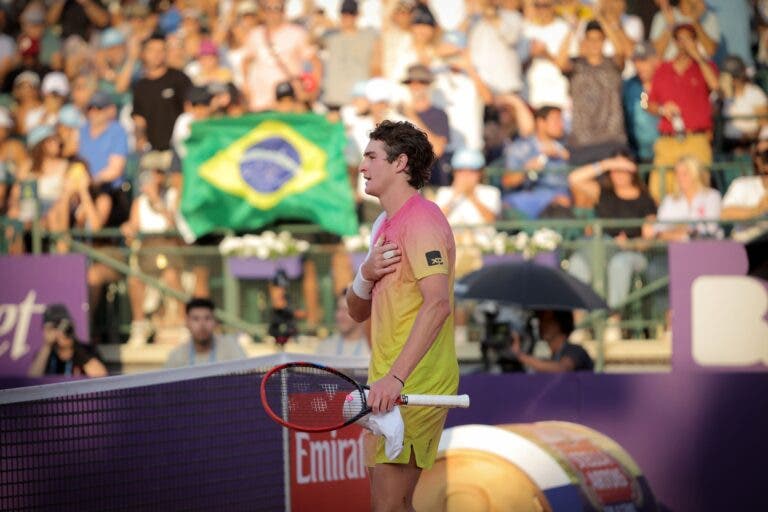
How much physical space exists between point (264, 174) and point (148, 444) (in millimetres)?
6871

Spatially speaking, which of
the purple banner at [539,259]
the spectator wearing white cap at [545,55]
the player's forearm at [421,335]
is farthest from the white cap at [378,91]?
the player's forearm at [421,335]

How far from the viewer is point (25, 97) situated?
1453 cm

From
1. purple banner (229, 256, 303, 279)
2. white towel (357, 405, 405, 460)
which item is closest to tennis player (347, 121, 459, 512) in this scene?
white towel (357, 405, 405, 460)

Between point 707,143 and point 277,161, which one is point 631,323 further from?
point 277,161

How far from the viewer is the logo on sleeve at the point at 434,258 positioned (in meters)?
→ 5.12

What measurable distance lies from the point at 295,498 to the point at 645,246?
5370mm

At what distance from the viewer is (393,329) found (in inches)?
207

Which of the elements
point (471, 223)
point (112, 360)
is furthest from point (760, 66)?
point (112, 360)

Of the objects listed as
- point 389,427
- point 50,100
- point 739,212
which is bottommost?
point 389,427

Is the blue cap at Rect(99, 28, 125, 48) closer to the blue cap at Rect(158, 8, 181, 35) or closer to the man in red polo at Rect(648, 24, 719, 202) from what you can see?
the blue cap at Rect(158, 8, 181, 35)

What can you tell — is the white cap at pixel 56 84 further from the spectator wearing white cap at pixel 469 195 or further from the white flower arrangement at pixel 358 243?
the spectator wearing white cap at pixel 469 195

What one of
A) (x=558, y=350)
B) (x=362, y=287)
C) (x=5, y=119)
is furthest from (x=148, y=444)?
(x=5, y=119)

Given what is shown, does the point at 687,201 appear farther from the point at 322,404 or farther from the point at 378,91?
the point at 322,404

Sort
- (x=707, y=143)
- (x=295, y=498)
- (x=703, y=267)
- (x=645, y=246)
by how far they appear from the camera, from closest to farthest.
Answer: (x=295, y=498), (x=703, y=267), (x=645, y=246), (x=707, y=143)
